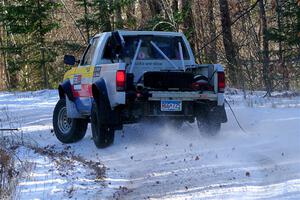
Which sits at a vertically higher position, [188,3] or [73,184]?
[188,3]

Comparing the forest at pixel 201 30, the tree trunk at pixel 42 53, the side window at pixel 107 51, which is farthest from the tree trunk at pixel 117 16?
the side window at pixel 107 51

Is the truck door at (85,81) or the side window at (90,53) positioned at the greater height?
the side window at (90,53)

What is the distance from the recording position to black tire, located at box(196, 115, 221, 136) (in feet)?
36.1

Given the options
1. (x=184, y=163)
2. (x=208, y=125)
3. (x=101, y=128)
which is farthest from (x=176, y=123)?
(x=184, y=163)

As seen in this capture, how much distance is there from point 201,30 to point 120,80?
16984mm

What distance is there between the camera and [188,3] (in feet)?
82.6

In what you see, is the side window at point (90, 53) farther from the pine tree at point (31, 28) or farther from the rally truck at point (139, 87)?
the pine tree at point (31, 28)

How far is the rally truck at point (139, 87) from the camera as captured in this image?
1049 centimetres

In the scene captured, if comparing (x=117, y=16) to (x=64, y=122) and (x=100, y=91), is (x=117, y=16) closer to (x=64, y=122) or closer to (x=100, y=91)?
(x=64, y=122)

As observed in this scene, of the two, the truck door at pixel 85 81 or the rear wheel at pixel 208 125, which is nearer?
the rear wheel at pixel 208 125

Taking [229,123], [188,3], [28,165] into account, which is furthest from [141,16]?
[28,165]

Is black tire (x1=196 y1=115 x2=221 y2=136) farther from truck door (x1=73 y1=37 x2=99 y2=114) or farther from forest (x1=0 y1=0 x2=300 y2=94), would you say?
forest (x1=0 y1=0 x2=300 y2=94)

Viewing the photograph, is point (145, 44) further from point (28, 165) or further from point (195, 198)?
point (195, 198)

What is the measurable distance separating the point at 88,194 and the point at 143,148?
10.3 ft
